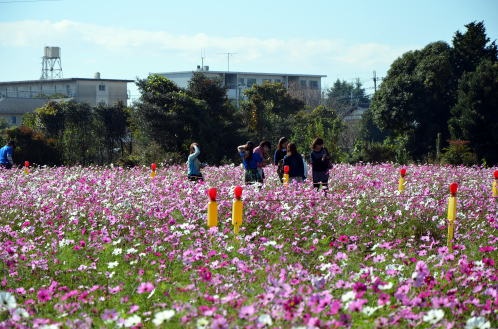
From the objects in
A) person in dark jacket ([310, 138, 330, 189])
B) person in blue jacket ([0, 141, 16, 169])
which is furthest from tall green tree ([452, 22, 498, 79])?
person in dark jacket ([310, 138, 330, 189])

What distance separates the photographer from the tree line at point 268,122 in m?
34.8

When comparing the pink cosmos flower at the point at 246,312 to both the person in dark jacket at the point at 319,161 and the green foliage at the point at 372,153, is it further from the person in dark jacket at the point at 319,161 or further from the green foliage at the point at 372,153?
the green foliage at the point at 372,153

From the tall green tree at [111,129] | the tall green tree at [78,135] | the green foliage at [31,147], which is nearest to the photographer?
the green foliage at [31,147]

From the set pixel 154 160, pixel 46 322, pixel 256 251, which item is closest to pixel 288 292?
pixel 46 322

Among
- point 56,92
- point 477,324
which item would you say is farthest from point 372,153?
point 56,92

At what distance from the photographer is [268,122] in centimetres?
4450

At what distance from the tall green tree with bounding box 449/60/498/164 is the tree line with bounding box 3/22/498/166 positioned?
45mm

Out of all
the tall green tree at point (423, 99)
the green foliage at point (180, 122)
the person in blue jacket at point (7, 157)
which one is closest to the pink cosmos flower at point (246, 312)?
the person in blue jacket at point (7, 157)

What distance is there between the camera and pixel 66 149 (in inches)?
1421

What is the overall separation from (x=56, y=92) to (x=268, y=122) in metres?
41.9

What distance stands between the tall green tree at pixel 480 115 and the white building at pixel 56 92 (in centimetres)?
4251

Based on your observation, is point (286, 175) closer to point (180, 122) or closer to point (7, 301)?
point (7, 301)

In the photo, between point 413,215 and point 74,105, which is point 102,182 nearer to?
point 413,215

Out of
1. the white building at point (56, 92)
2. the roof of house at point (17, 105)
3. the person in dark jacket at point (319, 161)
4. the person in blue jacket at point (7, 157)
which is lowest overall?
the person in blue jacket at point (7, 157)
